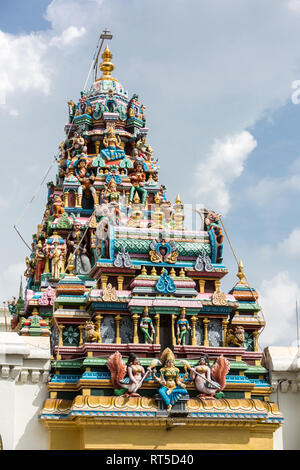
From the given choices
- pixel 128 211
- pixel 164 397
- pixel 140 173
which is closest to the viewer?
pixel 164 397

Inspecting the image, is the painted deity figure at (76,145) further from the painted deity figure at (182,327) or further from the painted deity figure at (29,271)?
the painted deity figure at (182,327)

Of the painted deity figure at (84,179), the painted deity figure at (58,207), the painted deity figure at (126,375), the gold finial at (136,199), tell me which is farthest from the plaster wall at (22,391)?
the painted deity figure at (84,179)

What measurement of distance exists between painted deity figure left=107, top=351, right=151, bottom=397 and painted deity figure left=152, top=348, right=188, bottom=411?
0.54m

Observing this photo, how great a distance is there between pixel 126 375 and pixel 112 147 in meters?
18.9

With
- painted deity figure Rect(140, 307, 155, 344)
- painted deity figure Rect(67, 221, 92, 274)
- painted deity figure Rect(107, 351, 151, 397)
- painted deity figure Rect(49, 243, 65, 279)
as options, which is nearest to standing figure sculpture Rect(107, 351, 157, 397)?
painted deity figure Rect(107, 351, 151, 397)

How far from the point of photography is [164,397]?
91.5 ft

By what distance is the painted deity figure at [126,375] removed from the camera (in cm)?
2816

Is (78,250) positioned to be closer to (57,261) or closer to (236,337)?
(57,261)

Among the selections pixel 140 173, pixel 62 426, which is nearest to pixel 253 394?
pixel 62 426

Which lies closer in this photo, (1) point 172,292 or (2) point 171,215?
(1) point 172,292

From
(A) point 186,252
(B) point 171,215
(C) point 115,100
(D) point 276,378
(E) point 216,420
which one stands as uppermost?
(C) point 115,100

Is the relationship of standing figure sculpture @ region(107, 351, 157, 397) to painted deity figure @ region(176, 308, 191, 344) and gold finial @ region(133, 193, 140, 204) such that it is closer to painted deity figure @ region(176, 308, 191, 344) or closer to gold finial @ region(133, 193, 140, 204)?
painted deity figure @ region(176, 308, 191, 344)

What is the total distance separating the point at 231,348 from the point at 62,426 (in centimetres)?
642

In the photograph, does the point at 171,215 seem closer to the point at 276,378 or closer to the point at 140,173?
A: the point at 140,173
